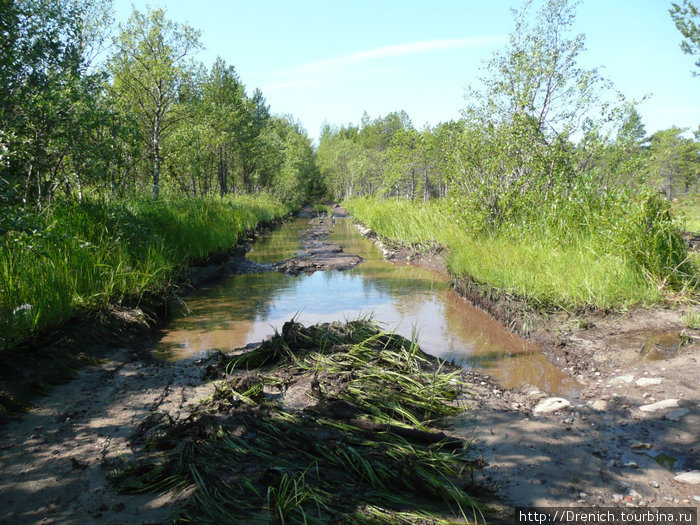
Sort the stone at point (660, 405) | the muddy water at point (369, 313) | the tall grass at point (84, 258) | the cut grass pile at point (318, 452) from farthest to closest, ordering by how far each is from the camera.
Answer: the muddy water at point (369, 313), the tall grass at point (84, 258), the stone at point (660, 405), the cut grass pile at point (318, 452)

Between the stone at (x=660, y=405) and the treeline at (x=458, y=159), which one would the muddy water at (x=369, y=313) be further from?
the treeline at (x=458, y=159)

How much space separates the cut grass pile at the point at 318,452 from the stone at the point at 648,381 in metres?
1.70

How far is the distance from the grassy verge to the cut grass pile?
282 centimetres

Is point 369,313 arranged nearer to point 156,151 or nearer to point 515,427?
point 515,427

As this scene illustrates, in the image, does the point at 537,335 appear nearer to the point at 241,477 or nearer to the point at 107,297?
the point at 241,477

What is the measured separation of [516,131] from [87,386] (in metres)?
9.92

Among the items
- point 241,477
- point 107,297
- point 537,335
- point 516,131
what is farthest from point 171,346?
point 516,131

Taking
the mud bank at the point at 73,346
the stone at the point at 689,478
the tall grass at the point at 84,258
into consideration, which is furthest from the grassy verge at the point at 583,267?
the tall grass at the point at 84,258

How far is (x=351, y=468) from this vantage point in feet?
8.43

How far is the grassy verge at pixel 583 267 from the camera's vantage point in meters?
5.66

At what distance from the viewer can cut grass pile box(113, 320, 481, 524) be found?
2221mm

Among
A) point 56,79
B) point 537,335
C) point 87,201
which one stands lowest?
point 537,335

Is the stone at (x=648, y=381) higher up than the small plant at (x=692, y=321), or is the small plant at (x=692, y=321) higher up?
the small plant at (x=692, y=321)

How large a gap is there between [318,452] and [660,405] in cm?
295
